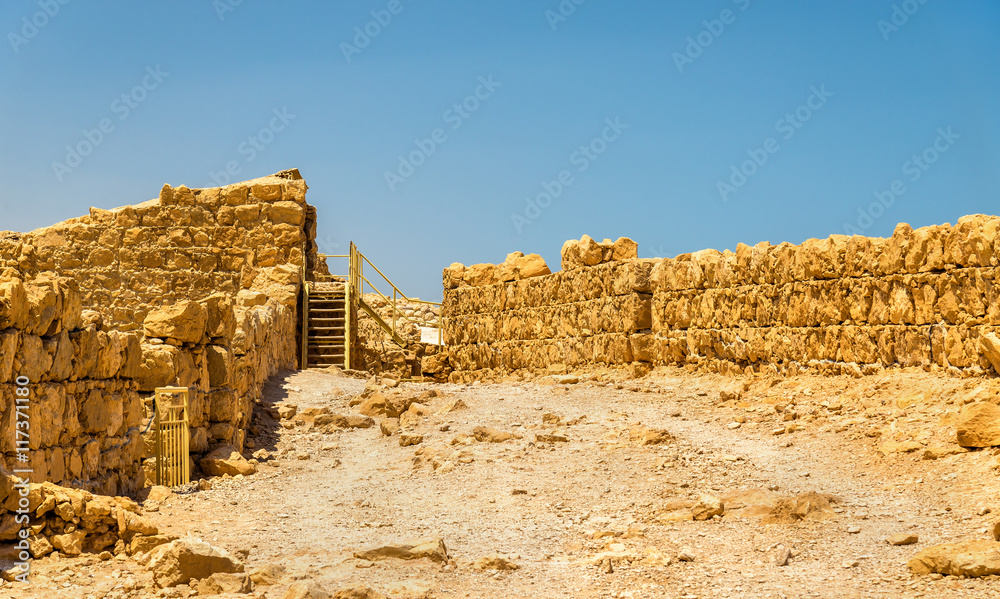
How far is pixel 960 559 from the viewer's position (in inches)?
213

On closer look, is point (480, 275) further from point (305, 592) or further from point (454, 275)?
point (305, 592)

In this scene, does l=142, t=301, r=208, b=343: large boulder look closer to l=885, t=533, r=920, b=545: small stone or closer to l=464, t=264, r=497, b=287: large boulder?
l=885, t=533, r=920, b=545: small stone

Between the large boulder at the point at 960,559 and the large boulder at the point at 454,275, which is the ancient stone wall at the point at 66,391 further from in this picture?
the large boulder at the point at 454,275

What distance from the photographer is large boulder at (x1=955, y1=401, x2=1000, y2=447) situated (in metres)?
7.65

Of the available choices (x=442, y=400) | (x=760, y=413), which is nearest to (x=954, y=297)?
(x=760, y=413)

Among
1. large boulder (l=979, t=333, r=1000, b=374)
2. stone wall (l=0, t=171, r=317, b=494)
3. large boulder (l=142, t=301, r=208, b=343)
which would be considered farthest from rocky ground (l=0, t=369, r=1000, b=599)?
large boulder (l=142, t=301, r=208, b=343)

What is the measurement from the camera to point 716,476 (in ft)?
27.3

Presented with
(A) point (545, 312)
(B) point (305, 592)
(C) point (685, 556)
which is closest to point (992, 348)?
(C) point (685, 556)

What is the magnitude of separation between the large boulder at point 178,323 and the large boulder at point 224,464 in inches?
47.9

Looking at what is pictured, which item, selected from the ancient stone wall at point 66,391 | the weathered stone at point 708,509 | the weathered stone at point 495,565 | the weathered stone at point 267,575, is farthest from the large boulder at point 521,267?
the weathered stone at point 267,575

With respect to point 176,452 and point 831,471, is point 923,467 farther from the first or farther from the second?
point 176,452

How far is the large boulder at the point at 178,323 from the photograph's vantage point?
31.7ft

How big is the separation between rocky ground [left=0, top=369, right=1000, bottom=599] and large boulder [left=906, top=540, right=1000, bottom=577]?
0.21 feet

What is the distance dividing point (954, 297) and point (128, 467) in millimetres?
7978
